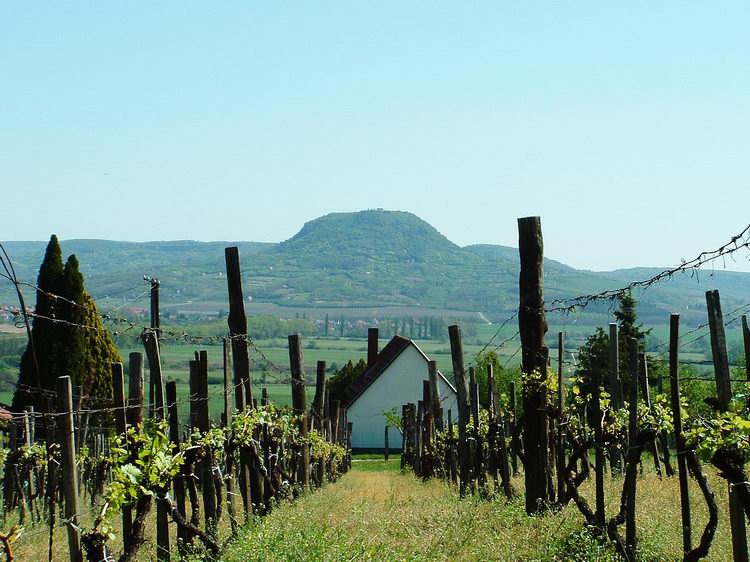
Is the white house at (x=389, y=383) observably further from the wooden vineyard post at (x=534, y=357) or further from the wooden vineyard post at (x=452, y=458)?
the wooden vineyard post at (x=534, y=357)

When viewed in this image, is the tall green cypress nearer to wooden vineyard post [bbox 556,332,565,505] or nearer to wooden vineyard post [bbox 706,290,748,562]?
wooden vineyard post [bbox 556,332,565,505]

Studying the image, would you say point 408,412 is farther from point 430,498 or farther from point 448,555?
point 448,555

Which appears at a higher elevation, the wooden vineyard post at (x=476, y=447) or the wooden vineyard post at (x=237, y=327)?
the wooden vineyard post at (x=237, y=327)

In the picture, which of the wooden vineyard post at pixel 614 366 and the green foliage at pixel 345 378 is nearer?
the wooden vineyard post at pixel 614 366

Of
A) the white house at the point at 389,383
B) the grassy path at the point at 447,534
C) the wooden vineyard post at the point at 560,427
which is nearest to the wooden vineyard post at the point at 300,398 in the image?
the grassy path at the point at 447,534

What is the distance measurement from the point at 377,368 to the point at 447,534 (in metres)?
50.1

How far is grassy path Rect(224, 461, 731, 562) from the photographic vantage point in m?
10.9

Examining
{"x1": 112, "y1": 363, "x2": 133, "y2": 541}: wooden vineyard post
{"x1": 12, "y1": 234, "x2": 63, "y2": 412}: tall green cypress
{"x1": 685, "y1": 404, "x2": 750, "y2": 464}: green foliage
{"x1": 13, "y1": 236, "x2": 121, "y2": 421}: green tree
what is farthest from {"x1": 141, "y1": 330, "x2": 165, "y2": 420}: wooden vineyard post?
{"x1": 12, "y1": 234, "x2": 63, "y2": 412}: tall green cypress

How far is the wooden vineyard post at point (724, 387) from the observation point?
343 inches

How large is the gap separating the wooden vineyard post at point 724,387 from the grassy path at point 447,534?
164 centimetres

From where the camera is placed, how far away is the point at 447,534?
12586 millimetres

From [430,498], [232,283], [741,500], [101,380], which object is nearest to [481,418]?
[430,498]

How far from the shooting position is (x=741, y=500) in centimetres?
832

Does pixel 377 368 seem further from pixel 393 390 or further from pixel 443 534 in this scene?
pixel 443 534
